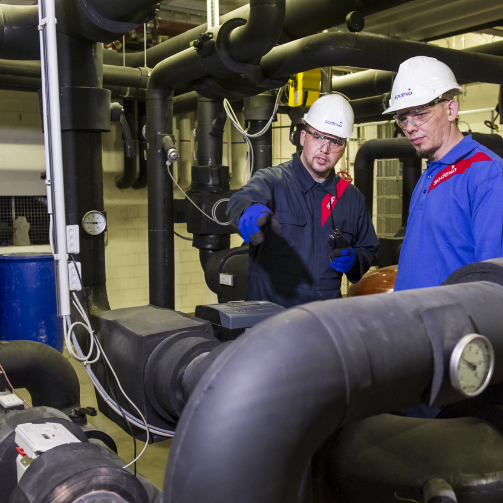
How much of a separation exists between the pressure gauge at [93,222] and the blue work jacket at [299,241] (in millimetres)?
744

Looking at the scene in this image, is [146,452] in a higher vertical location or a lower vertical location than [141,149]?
lower

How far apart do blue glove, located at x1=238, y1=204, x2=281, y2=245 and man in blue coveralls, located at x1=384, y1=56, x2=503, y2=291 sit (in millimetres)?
403

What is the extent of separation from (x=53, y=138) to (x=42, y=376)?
3.06 ft

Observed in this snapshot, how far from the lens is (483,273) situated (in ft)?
2.99

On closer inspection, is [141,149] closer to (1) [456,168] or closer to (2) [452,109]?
(2) [452,109]

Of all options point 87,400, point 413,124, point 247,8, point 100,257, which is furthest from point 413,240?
point 87,400

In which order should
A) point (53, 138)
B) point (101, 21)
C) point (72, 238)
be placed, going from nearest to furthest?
point (53, 138) < point (72, 238) < point (101, 21)

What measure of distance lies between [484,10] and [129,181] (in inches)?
126

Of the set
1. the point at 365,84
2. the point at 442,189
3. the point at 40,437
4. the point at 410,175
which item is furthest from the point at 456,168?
the point at 410,175

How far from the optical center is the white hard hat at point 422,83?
1510 mm

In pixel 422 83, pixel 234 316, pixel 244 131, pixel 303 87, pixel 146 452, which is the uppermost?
pixel 303 87

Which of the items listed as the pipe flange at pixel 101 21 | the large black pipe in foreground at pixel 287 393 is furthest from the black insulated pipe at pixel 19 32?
the large black pipe in foreground at pixel 287 393

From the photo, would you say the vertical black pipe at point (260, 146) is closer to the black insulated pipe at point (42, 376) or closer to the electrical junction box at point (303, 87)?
the electrical junction box at point (303, 87)

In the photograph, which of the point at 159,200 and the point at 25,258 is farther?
the point at 25,258
